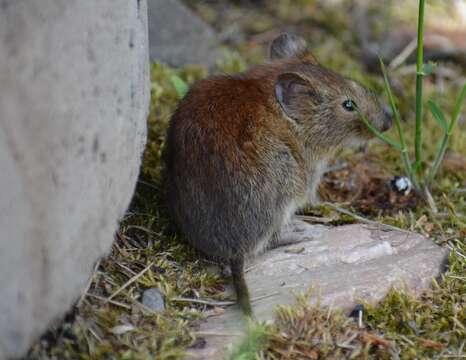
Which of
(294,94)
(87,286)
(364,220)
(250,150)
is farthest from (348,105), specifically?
(87,286)

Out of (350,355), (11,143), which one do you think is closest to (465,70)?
(350,355)

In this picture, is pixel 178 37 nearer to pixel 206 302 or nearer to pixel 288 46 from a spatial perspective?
pixel 288 46

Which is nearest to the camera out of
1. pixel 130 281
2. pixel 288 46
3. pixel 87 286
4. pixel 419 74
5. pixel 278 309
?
pixel 87 286

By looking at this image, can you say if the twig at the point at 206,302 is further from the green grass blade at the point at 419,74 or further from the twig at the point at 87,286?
the green grass blade at the point at 419,74

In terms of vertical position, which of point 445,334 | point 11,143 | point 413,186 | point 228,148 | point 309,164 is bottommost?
point 445,334

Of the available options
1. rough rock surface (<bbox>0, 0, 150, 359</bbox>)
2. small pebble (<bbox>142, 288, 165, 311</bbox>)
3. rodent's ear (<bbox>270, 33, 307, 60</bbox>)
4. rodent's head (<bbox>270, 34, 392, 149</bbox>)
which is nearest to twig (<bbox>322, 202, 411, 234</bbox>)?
rodent's head (<bbox>270, 34, 392, 149</bbox>)

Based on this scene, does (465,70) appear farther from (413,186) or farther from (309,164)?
(309,164)
